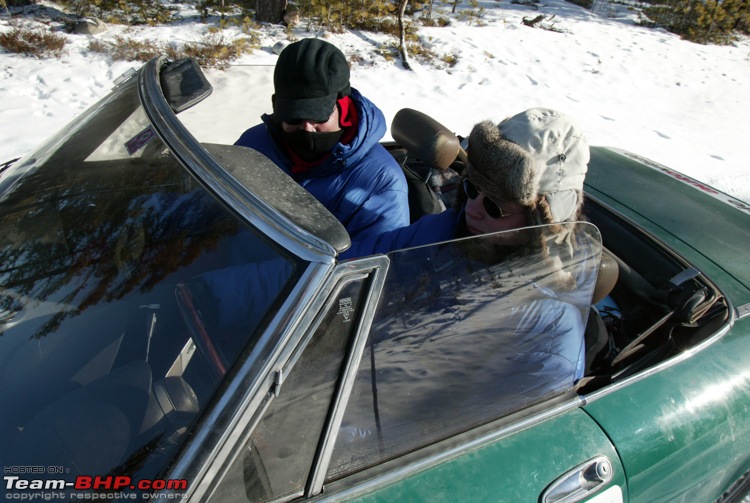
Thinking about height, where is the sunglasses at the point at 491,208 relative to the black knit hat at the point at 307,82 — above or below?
below

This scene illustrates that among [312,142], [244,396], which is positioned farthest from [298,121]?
[244,396]

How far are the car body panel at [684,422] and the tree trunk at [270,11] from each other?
25.7 ft

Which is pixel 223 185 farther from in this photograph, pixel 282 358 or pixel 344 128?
pixel 344 128

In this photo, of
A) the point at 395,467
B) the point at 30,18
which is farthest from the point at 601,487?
the point at 30,18

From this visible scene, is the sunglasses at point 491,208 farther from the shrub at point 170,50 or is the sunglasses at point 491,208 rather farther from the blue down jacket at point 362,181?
the shrub at point 170,50

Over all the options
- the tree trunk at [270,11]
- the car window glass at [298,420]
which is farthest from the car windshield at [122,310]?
the tree trunk at [270,11]

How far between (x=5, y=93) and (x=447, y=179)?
5064mm

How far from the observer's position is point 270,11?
26.2 ft

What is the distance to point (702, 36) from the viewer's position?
10.5 metres

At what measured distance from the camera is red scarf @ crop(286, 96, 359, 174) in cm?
221

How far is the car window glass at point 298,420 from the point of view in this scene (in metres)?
1.03

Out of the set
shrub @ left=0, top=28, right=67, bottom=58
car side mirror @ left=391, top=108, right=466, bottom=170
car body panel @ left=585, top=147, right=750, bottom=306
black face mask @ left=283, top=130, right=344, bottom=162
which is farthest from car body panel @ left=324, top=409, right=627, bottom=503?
shrub @ left=0, top=28, right=67, bottom=58

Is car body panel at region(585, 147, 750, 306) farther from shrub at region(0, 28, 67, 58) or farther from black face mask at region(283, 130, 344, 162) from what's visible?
shrub at region(0, 28, 67, 58)

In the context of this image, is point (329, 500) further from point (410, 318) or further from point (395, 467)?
point (410, 318)
